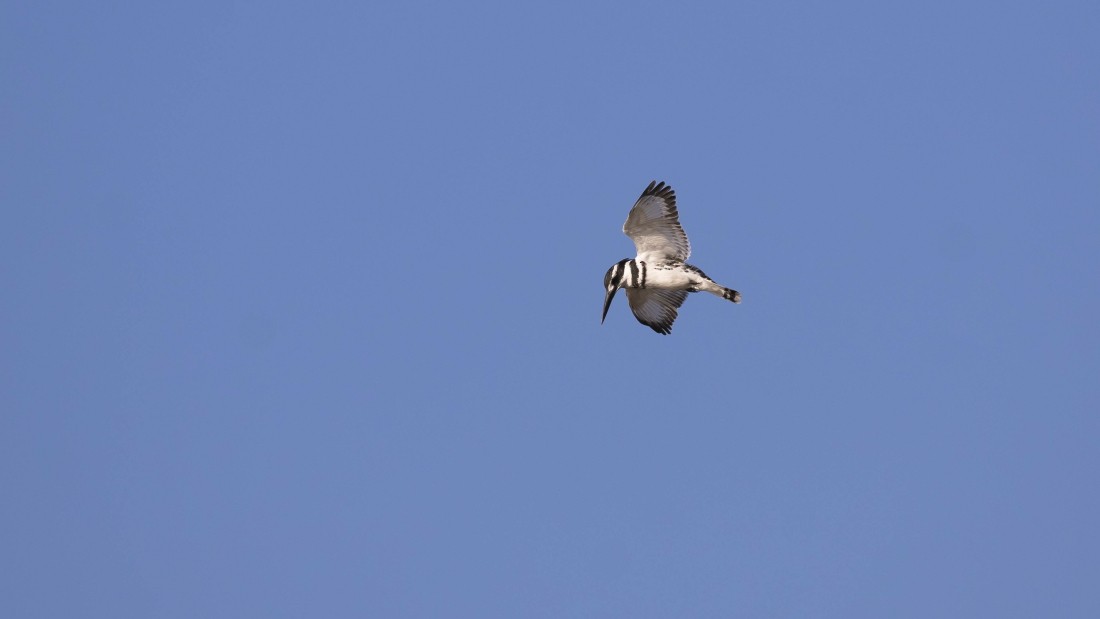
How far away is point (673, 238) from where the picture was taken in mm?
30281

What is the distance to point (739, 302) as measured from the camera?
3023cm

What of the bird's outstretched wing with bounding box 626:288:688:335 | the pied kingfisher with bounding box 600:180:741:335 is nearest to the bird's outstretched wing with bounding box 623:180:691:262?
the pied kingfisher with bounding box 600:180:741:335

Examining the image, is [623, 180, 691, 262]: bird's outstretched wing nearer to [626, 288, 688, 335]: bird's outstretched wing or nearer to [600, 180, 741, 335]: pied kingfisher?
[600, 180, 741, 335]: pied kingfisher

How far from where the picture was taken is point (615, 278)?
101 ft

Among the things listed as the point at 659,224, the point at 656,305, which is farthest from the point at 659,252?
the point at 656,305

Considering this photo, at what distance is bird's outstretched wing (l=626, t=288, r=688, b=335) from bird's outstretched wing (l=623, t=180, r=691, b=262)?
1.03 m

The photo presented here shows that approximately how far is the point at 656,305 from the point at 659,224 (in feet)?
5.88

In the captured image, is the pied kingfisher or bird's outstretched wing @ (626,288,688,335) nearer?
the pied kingfisher

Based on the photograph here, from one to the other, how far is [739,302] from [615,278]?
2.16 meters

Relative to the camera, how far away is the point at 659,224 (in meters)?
30.2

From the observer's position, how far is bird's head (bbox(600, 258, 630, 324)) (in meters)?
30.6

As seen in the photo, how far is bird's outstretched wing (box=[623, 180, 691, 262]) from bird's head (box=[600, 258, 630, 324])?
489 millimetres

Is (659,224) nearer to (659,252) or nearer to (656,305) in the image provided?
(659,252)

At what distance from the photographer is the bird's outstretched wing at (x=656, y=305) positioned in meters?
31.2
